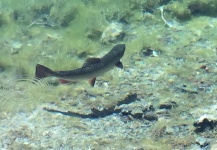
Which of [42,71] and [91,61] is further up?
[91,61]

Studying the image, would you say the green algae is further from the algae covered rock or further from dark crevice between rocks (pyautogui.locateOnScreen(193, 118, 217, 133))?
the algae covered rock

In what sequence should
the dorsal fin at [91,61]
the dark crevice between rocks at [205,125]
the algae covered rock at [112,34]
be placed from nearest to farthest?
the dark crevice between rocks at [205,125]
the dorsal fin at [91,61]
the algae covered rock at [112,34]

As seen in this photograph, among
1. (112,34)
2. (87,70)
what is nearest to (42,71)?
(87,70)

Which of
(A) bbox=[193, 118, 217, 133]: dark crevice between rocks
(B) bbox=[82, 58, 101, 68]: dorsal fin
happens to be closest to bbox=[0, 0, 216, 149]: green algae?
(A) bbox=[193, 118, 217, 133]: dark crevice between rocks

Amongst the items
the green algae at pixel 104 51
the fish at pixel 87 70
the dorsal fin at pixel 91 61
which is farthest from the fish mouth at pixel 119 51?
the green algae at pixel 104 51

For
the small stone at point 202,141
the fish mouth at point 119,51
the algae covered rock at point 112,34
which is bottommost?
the small stone at point 202,141

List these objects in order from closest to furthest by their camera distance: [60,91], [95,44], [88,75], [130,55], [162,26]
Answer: [88,75], [60,91], [130,55], [95,44], [162,26]

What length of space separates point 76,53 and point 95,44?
651 mm

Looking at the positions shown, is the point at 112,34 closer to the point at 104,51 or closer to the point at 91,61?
the point at 104,51

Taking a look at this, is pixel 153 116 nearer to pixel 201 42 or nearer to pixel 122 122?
pixel 122 122

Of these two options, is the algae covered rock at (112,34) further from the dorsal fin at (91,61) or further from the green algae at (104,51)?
the dorsal fin at (91,61)

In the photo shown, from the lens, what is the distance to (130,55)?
815 centimetres

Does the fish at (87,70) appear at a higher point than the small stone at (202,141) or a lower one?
higher

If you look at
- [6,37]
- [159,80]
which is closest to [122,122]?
[159,80]
